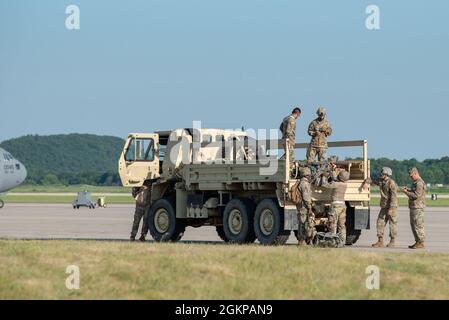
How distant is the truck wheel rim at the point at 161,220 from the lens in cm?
2786

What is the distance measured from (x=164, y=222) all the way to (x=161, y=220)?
13cm

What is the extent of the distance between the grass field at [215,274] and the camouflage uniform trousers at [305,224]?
274 centimetres

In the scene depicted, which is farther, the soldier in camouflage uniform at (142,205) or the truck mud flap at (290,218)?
the soldier in camouflage uniform at (142,205)

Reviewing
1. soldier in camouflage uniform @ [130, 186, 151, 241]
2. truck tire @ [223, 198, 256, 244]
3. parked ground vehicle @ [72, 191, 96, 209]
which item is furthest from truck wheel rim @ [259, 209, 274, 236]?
parked ground vehicle @ [72, 191, 96, 209]

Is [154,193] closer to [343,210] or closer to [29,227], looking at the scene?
[343,210]

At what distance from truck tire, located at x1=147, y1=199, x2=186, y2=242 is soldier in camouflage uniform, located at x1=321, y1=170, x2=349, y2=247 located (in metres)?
4.52

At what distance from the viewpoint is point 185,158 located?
27984mm

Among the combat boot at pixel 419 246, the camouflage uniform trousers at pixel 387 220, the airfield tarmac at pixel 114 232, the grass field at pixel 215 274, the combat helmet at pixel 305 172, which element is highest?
the combat helmet at pixel 305 172

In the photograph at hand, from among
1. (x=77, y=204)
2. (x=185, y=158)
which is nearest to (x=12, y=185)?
(x=77, y=204)

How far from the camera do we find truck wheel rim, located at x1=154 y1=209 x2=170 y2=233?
2786 cm

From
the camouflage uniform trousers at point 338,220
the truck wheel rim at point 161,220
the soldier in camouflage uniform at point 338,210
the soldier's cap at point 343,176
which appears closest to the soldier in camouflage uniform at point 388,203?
the soldier's cap at point 343,176

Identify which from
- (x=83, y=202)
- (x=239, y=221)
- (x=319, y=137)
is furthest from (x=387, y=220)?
(x=83, y=202)

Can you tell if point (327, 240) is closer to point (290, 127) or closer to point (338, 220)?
point (338, 220)

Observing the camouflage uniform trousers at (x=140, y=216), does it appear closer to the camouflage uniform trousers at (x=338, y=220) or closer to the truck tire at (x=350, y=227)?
the truck tire at (x=350, y=227)
